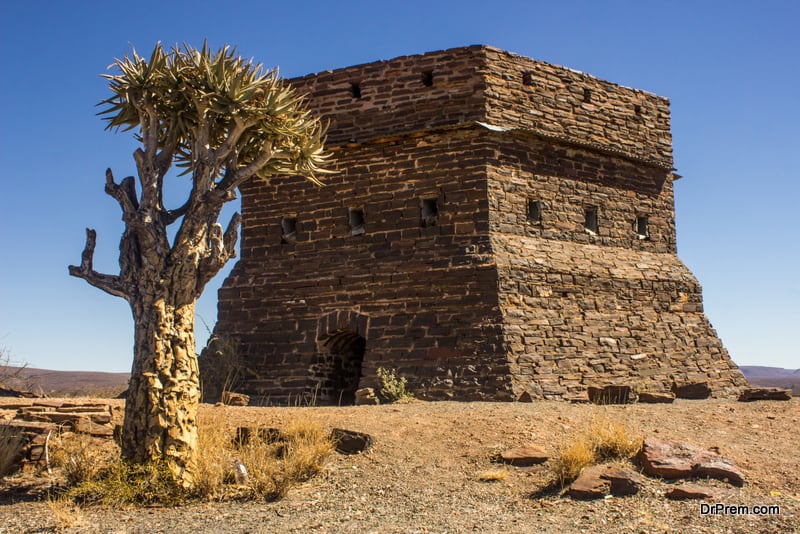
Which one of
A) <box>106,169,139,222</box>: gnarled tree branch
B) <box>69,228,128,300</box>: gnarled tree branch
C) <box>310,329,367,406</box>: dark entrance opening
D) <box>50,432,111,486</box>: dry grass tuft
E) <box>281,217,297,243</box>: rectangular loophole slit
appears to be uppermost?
<box>281,217,297,243</box>: rectangular loophole slit

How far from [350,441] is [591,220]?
804cm

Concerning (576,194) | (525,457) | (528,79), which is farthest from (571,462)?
(528,79)

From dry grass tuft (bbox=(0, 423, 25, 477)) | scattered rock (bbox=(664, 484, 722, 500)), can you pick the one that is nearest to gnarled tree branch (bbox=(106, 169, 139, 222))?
dry grass tuft (bbox=(0, 423, 25, 477))

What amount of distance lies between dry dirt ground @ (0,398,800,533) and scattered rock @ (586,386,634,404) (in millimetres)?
1217

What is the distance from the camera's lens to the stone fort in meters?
13.3

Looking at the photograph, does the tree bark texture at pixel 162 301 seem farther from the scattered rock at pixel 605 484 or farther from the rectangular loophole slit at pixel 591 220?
the rectangular loophole slit at pixel 591 220

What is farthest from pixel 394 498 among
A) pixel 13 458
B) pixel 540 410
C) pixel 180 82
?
pixel 180 82

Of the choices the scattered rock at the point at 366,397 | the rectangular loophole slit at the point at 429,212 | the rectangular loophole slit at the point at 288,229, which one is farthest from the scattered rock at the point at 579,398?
the rectangular loophole slit at the point at 288,229

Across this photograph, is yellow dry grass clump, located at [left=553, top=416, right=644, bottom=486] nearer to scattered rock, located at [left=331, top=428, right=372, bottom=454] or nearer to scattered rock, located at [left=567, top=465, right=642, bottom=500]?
scattered rock, located at [left=567, top=465, right=642, bottom=500]

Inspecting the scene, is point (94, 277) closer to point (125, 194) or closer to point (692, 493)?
point (125, 194)

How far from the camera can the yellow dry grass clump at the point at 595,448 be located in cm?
776

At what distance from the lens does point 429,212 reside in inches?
562

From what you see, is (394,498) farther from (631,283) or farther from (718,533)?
(631,283)

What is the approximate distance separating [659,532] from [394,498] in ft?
8.48
